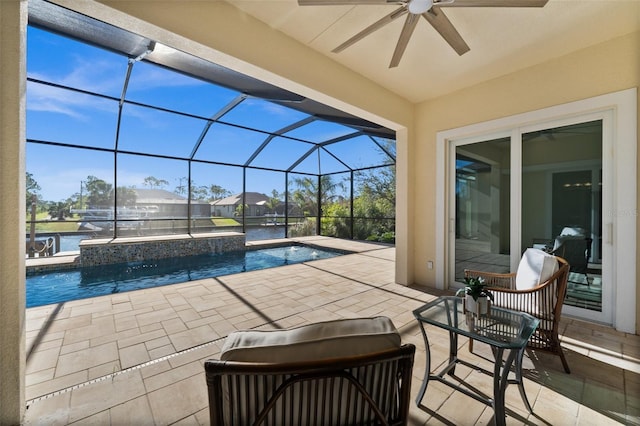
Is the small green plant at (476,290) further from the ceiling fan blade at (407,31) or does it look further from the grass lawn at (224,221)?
the grass lawn at (224,221)

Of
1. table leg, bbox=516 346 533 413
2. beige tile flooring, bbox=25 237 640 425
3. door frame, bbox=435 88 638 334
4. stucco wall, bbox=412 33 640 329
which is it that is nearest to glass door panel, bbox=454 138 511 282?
stucco wall, bbox=412 33 640 329

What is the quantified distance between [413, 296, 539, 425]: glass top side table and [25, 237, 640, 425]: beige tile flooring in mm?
115

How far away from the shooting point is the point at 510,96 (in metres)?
3.32

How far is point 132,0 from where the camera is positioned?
183cm

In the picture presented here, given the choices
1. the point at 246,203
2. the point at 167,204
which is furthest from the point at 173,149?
the point at 246,203

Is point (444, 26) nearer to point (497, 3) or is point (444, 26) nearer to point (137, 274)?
point (497, 3)

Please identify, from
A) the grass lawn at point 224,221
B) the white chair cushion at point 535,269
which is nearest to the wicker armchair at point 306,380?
the white chair cushion at point 535,269

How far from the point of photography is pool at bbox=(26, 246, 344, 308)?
Result: 4377mm

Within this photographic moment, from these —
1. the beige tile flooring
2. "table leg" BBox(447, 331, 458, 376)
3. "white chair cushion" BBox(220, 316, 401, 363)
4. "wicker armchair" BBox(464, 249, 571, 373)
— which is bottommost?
the beige tile flooring

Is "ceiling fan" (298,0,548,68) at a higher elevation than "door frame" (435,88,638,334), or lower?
higher

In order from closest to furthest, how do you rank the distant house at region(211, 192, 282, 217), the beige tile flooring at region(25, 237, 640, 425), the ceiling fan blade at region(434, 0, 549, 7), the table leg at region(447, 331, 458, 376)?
the beige tile flooring at region(25, 237, 640, 425) < the ceiling fan blade at region(434, 0, 549, 7) < the table leg at region(447, 331, 458, 376) < the distant house at region(211, 192, 282, 217)

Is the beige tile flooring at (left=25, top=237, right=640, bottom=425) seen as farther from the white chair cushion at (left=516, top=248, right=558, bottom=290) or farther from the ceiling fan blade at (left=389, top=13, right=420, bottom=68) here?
the ceiling fan blade at (left=389, top=13, right=420, bottom=68)

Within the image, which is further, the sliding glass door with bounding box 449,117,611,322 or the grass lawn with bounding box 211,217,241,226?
the grass lawn with bounding box 211,217,241,226

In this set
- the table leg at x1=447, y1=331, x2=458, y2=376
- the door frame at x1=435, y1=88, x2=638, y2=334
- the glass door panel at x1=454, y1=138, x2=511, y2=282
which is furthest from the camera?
the glass door panel at x1=454, y1=138, x2=511, y2=282
